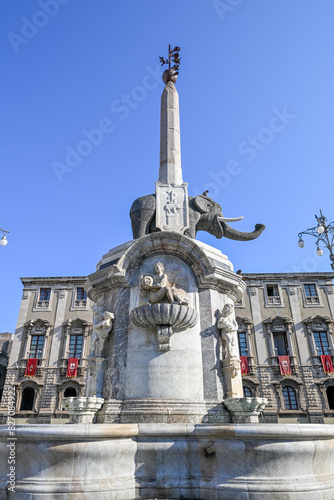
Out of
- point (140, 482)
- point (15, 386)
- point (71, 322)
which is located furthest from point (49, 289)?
point (140, 482)

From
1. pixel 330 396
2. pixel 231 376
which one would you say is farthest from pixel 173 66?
pixel 330 396

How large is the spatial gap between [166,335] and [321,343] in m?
31.2

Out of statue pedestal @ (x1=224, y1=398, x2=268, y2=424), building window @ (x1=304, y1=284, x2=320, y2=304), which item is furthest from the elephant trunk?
building window @ (x1=304, y1=284, x2=320, y2=304)

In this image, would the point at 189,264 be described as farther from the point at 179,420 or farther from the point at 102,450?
the point at 102,450

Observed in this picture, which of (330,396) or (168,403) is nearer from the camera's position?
(168,403)

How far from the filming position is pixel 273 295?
3650cm

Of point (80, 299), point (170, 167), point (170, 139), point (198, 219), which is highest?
point (80, 299)

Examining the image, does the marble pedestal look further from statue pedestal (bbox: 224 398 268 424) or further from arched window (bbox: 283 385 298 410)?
arched window (bbox: 283 385 298 410)

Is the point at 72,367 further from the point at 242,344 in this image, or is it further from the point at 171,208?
the point at 171,208

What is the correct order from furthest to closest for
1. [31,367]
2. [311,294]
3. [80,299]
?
[311,294]
[80,299]
[31,367]

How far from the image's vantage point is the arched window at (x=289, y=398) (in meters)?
31.3

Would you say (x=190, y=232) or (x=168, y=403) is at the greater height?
(x=190, y=232)

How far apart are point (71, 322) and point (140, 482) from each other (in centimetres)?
3049

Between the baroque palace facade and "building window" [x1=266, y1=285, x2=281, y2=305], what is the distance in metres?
0.10
